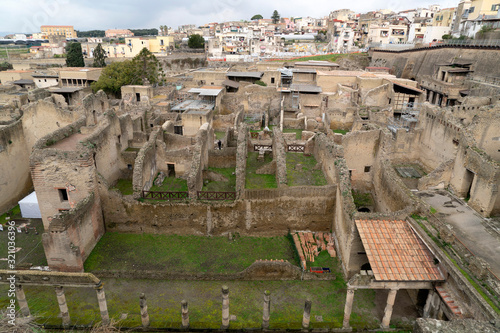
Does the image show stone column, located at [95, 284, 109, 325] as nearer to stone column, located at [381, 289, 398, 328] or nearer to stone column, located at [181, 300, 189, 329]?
stone column, located at [181, 300, 189, 329]

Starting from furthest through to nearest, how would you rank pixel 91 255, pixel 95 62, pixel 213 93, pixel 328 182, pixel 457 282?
1. pixel 95 62
2. pixel 213 93
3. pixel 328 182
4. pixel 91 255
5. pixel 457 282

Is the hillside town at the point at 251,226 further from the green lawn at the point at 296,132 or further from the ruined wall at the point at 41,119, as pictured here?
the green lawn at the point at 296,132

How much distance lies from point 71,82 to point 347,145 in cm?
4607

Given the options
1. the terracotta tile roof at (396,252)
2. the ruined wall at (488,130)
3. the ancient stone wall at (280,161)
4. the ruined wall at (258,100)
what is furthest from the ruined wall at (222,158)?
the ruined wall at (488,130)

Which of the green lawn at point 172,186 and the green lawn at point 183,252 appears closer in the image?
the green lawn at point 183,252

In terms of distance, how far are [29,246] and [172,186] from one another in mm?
7951

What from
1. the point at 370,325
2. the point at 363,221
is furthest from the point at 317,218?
the point at 370,325

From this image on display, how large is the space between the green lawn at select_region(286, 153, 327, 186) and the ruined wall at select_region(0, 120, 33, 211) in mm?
16573

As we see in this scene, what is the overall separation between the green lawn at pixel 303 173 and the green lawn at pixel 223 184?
12.3 feet

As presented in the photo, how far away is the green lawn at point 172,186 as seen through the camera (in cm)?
2008

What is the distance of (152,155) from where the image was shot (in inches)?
812

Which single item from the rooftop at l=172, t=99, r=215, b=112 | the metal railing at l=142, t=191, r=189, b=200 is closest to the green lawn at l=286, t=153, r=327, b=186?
the metal railing at l=142, t=191, r=189, b=200

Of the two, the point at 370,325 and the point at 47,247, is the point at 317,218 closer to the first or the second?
the point at 370,325

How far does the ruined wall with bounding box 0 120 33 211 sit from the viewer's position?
1909 cm
